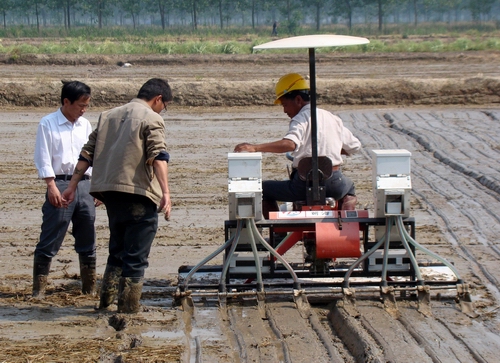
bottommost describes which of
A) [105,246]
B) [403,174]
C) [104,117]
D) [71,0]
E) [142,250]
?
[105,246]

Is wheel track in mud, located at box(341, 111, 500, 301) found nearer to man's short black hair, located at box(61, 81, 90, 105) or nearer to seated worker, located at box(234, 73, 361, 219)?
seated worker, located at box(234, 73, 361, 219)

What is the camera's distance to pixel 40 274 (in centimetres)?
606

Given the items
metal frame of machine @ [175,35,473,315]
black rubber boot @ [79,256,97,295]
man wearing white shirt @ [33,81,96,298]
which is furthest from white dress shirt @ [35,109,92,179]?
metal frame of machine @ [175,35,473,315]

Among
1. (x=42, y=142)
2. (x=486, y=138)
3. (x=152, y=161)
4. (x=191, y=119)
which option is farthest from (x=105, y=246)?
(x=191, y=119)

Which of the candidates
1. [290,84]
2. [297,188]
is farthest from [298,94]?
[297,188]

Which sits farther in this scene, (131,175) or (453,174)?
(453,174)

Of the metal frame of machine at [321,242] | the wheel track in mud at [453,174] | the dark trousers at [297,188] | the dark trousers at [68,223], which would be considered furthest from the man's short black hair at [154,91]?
the wheel track in mud at [453,174]

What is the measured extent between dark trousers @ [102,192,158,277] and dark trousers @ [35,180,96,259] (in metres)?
0.53

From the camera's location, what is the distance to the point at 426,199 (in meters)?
9.62

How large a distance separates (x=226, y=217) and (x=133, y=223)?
344 cm

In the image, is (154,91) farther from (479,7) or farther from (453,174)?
(479,7)

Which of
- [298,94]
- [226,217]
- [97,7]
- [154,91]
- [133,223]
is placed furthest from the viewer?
[97,7]

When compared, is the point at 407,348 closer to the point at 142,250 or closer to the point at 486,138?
the point at 142,250

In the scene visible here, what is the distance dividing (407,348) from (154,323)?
71.1 inches
